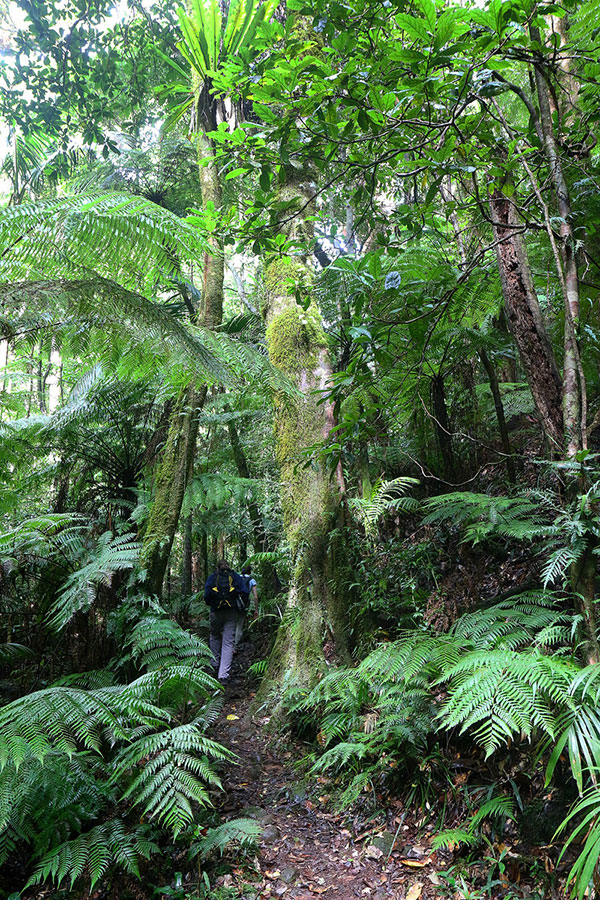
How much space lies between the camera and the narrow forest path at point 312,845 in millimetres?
2205

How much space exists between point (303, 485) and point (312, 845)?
2333 mm

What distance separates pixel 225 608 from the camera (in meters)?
5.72

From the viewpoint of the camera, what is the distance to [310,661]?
361cm

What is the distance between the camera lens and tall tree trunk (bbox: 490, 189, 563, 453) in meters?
2.43

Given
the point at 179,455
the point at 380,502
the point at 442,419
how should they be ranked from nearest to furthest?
the point at 380,502, the point at 442,419, the point at 179,455

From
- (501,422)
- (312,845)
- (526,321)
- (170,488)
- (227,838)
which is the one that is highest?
(526,321)

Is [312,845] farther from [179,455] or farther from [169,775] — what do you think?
[179,455]

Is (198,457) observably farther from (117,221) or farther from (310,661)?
(117,221)

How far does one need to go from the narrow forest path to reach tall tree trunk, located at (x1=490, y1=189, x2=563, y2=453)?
6.88 ft

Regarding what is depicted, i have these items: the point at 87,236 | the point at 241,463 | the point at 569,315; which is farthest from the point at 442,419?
the point at 241,463

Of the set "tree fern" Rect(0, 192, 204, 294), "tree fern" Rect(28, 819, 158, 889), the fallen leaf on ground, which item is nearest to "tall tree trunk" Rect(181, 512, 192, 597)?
"tree fern" Rect(0, 192, 204, 294)

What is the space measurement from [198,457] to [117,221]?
509cm

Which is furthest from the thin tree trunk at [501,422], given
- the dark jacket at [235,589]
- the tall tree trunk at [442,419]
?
the dark jacket at [235,589]

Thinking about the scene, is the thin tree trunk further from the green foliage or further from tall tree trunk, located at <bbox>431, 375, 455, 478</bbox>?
the green foliage
